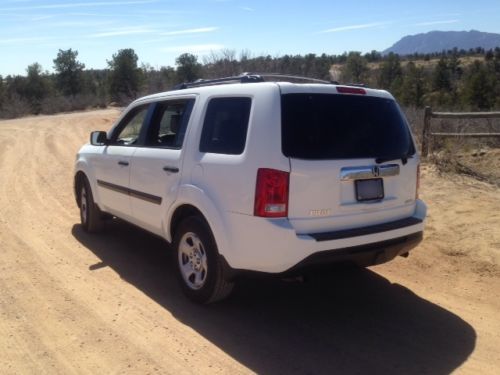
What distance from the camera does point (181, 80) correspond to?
121ft

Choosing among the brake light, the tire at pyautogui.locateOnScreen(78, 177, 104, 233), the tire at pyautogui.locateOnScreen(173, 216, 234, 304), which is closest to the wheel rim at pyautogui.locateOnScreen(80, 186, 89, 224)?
the tire at pyautogui.locateOnScreen(78, 177, 104, 233)

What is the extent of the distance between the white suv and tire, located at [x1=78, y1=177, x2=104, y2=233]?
1.94 m

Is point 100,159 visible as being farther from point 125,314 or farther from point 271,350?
point 271,350

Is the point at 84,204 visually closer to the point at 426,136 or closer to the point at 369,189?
the point at 369,189

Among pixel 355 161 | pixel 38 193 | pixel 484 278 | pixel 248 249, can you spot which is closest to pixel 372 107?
pixel 355 161

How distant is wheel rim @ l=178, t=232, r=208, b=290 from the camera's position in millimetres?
4277

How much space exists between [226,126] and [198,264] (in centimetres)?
125

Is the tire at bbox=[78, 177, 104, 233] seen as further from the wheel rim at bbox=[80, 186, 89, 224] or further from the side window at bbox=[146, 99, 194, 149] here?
the side window at bbox=[146, 99, 194, 149]

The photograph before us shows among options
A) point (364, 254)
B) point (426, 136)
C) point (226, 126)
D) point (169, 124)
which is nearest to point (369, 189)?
point (364, 254)

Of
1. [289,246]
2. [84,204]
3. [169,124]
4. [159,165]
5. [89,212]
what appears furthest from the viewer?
[84,204]

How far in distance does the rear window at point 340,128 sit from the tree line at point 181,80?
57.8ft

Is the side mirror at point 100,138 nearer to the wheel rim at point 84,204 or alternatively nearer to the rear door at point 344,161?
the wheel rim at point 84,204

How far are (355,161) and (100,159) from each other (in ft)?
11.4

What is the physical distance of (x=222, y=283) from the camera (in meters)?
4.09
